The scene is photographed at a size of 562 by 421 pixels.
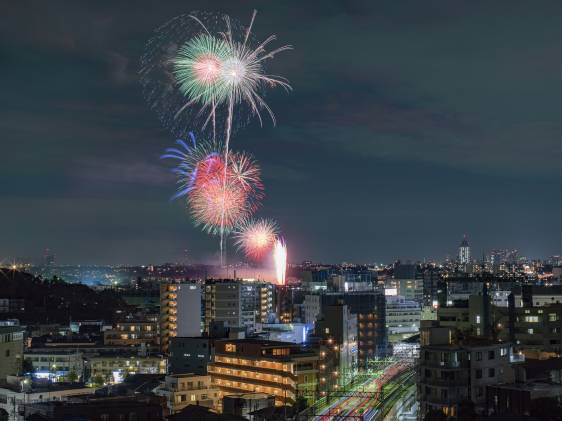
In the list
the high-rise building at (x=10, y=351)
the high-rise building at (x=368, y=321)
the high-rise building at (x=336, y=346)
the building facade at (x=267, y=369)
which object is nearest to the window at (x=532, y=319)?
the high-rise building at (x=336, y=346)

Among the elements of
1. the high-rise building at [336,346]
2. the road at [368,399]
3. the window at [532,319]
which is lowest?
the road at [368,399]

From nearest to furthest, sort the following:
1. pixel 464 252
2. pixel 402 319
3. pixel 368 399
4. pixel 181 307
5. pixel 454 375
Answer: pixel 454 375
pixel 368 399
pixel 181 307
pixel 402 319
pixel 464 252

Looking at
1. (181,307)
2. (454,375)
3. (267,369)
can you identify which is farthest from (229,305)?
(454,375)

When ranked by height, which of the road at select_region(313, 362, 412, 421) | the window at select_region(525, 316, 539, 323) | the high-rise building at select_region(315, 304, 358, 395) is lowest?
the road at select_region(313, 362, 412, 421)

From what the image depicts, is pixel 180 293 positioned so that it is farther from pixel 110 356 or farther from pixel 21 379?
pixel 21 379

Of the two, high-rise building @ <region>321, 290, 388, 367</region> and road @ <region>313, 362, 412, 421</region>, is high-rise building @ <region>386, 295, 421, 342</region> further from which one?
road @ <region>313, 362, 412, 421</region>

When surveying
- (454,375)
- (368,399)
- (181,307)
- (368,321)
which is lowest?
(368,399)

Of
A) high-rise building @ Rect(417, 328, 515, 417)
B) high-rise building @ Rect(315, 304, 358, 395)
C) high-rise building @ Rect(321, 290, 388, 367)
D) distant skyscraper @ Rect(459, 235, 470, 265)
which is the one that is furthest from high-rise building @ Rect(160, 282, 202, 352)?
distant skyscraper @ Rect(459, 235, 470, 265)

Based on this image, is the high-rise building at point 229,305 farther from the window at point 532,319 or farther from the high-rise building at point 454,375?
the high-rise building at point 454,375

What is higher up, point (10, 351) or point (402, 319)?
point (402, 319)

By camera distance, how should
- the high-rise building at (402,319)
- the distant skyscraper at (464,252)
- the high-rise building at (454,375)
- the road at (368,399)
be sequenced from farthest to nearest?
the distant skyscraper at (464,252) → the high-rise building at (402,319) → the road at (368,399) → the high-rise building at (454,375)

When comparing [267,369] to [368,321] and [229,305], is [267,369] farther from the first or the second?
[229,305]

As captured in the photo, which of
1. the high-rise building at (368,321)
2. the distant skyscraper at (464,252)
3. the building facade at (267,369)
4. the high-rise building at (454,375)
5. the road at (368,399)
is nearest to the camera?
the high-rise building at (454,375)
